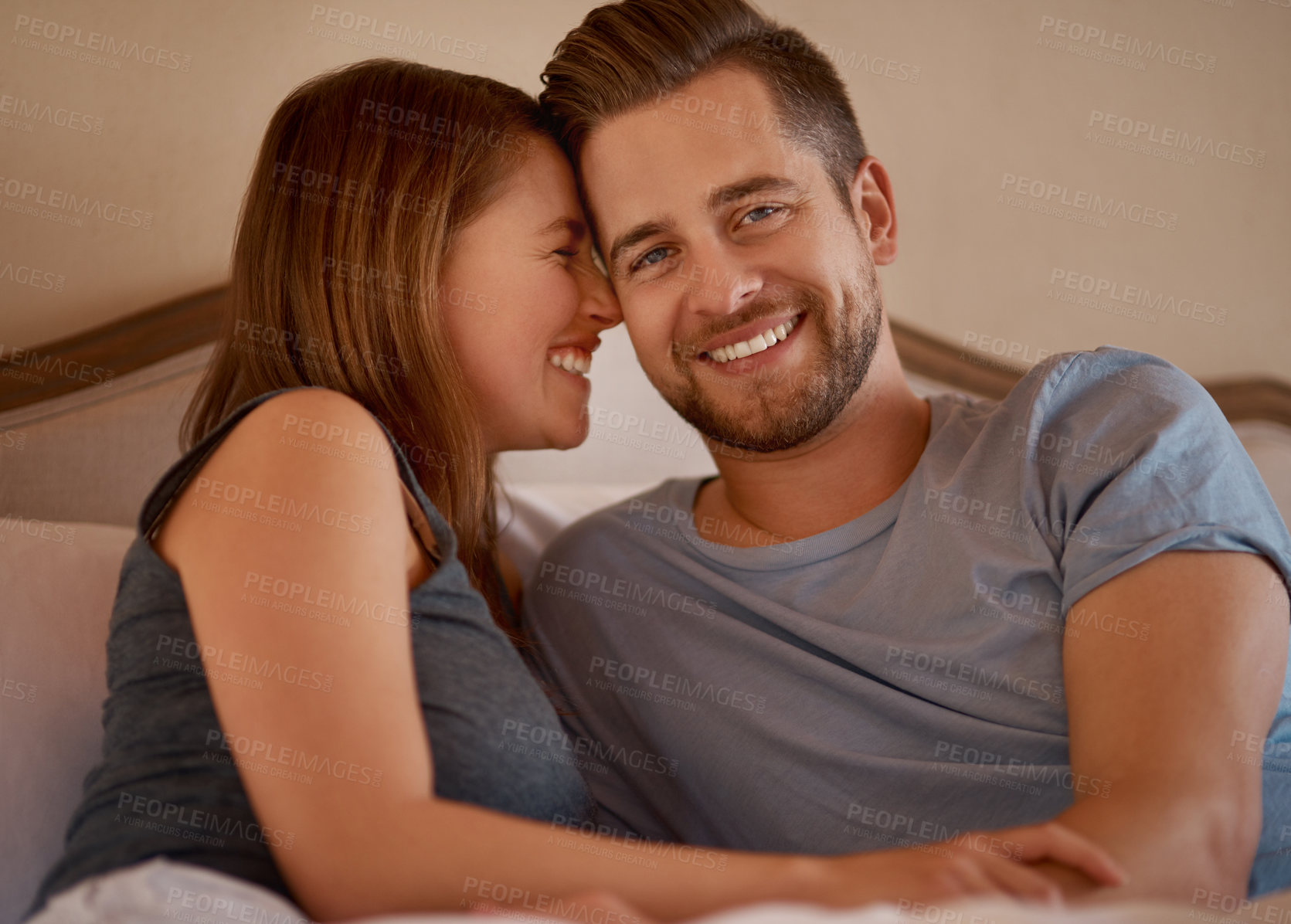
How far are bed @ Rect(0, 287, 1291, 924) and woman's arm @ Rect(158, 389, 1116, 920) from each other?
0.09 meters

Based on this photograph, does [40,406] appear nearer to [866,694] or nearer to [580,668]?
[580,668]

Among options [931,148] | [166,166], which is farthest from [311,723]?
[931,148]

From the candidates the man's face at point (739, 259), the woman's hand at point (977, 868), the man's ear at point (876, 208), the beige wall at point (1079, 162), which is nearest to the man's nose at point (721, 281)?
the man's face at point (739, 259)

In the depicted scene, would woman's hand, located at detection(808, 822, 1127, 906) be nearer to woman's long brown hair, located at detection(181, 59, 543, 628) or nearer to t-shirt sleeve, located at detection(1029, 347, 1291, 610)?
t-shirt sleeve, located at detection(1029, 347, 1291, 610)

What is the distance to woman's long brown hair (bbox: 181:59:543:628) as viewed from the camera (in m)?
1.14

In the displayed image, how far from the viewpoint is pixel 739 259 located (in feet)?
4.24

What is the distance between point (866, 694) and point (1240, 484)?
481mm

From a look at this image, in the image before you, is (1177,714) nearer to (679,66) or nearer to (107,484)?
(679,66)

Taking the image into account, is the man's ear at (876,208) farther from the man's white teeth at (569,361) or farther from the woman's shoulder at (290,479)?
the woman's shoulder at (290,479)

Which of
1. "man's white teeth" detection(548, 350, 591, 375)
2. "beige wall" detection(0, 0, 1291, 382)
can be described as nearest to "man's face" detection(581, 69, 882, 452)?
"man's white teeth" detection(548, 350, 591, 375)

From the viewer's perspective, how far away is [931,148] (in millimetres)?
2141

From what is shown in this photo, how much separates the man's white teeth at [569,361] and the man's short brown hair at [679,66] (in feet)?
0.96

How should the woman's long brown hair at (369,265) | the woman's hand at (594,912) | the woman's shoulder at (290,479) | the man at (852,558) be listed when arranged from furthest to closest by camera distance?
the woman's long brown hair at (369,265) < the man at (852,558) < the woman's shoulder at (290,479) < the woman's hand at (594,912)

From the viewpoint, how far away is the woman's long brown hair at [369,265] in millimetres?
1137
